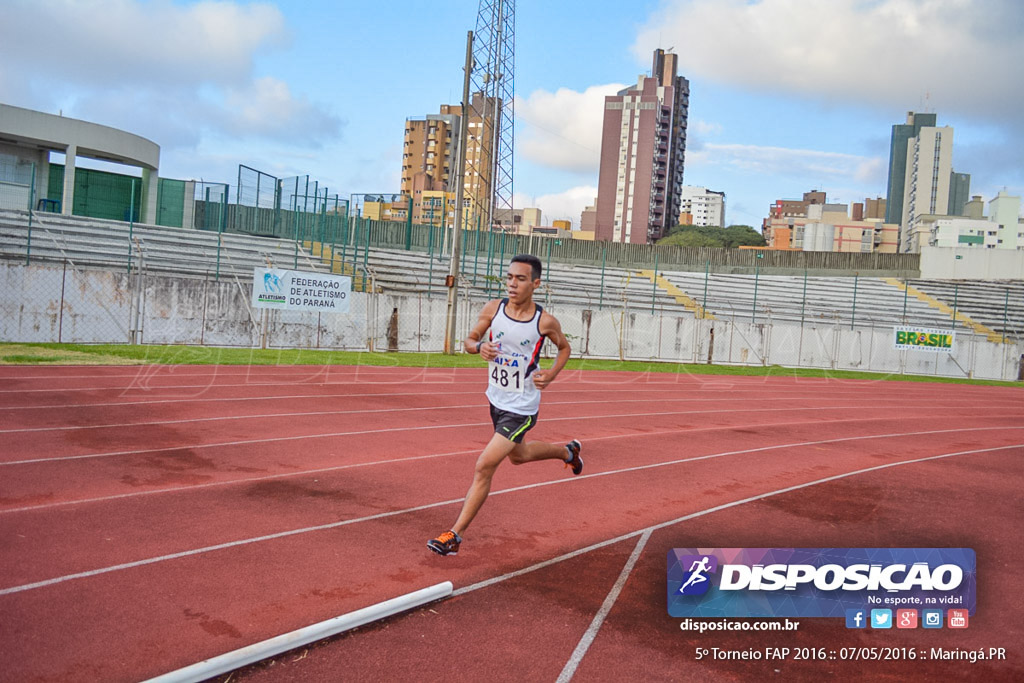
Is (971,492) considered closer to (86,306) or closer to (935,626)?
(935,626)

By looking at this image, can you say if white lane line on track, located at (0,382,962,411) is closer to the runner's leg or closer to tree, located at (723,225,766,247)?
the runner's leg

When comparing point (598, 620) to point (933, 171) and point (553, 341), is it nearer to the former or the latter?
point (553, 341)

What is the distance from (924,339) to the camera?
30.0 metres

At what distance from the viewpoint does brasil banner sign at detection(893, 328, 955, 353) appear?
2995cm

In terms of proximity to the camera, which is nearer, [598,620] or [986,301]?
[598,620]

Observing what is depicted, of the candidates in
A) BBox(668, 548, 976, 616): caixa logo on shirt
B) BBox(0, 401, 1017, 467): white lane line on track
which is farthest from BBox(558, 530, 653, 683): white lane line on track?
BBox(0, 401, 1017, 467): white lane line on track

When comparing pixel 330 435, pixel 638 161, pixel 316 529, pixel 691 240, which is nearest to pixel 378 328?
pixel 330 435

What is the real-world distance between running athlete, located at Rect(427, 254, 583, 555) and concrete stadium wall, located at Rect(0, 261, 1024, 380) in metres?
16.4

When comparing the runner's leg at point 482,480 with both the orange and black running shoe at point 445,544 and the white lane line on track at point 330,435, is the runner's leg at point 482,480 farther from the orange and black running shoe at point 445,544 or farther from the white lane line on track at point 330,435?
the white lane line on track at point 330,435

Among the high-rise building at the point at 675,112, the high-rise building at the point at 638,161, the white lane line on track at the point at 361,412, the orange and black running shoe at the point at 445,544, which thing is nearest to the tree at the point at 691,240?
the high-rise building at the point at 638,161

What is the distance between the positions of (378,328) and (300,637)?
20.2 metres

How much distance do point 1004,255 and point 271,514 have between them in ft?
153

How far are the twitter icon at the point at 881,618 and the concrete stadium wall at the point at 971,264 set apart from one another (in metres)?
41.5

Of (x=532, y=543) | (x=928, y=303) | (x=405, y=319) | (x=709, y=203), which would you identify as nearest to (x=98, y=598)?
(x=532, y=543)
